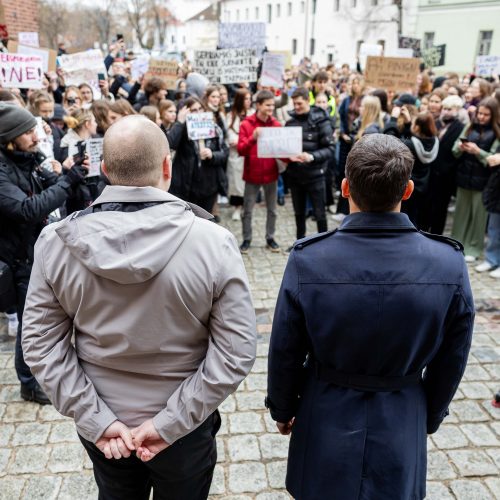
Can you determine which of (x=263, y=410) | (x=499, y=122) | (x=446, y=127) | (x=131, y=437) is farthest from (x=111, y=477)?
(x=446, y=127)

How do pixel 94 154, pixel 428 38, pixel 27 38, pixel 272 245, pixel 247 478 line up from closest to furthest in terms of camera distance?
pixel 247 478 → pixel 94 154 → pixel 272 245 → pixel 27 38 → pixel 428 38

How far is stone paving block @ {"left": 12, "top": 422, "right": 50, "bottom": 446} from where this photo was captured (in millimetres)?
3438

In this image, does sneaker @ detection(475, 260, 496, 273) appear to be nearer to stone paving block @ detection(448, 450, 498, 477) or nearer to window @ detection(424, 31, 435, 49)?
stone paving block @ detection(448, 450, 498, 477)

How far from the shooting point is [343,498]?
1973 mm

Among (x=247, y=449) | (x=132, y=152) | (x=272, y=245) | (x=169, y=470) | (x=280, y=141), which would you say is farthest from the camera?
(x=272, y=245)

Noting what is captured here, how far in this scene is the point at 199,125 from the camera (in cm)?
600

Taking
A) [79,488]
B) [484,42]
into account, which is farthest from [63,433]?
[484,42]

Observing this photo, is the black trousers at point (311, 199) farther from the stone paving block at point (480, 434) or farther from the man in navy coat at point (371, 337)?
the man in navy coat at point (371, 337)

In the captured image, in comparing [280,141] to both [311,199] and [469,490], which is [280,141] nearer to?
[311,199]

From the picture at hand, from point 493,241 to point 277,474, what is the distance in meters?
4.79

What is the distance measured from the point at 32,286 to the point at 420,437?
164 cm

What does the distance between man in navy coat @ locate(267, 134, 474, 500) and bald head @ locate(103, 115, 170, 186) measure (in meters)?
0.63

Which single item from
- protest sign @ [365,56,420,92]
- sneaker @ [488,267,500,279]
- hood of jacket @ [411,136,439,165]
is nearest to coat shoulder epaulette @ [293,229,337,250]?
hood of jacket @ [411,136,439,165]

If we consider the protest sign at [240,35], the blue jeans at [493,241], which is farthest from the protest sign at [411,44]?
the blue jeans at [493,241]
